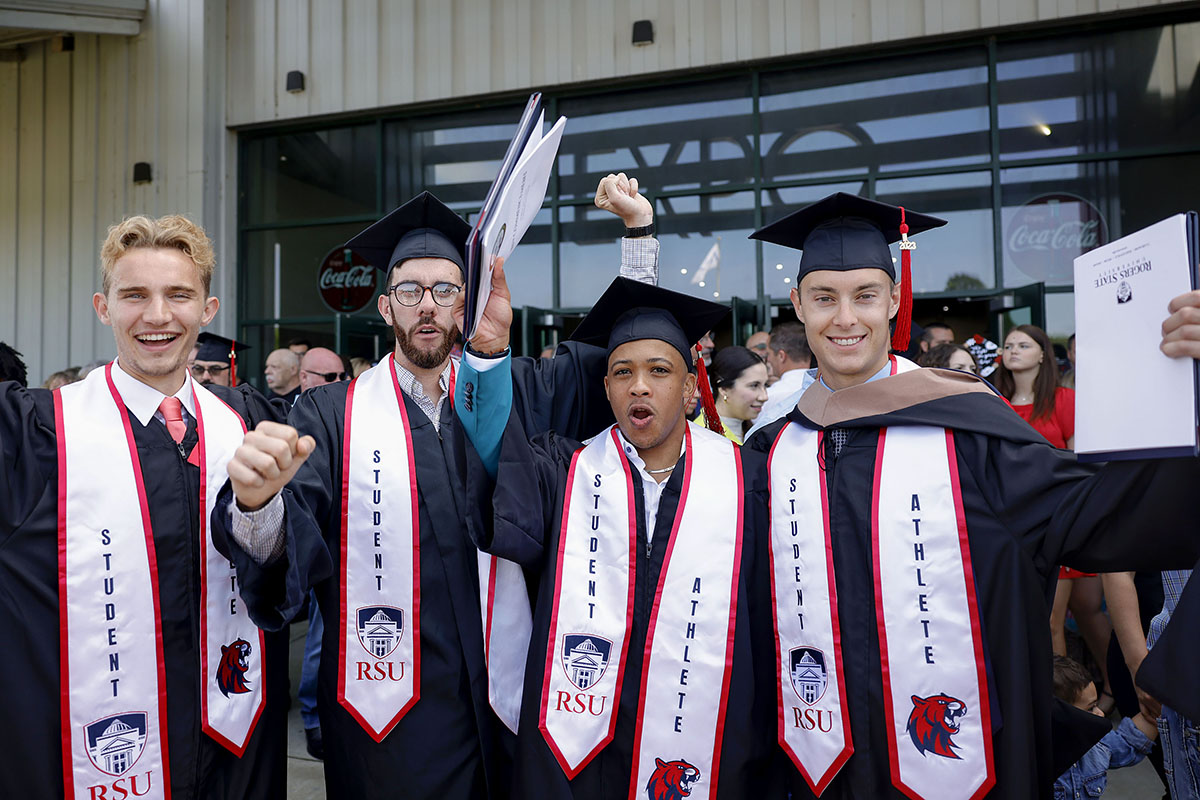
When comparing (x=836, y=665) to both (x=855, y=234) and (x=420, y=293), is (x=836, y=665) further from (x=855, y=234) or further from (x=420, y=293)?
(x=420, y=293)

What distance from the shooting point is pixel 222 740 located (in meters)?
1.87

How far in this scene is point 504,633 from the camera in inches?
81.8

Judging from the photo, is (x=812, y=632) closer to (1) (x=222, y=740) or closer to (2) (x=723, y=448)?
(2) (x=723, y=448)

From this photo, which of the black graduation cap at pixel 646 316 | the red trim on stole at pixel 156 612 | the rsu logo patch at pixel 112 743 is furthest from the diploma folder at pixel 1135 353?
the rsu logo patch at pixel 112 743

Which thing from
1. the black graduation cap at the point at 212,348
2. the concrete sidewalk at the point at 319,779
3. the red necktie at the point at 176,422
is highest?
the black graduation cap at the point at 212,348

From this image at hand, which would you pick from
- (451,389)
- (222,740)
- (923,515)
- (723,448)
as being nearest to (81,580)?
(222,740)

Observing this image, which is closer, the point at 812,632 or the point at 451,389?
the point at 812,632

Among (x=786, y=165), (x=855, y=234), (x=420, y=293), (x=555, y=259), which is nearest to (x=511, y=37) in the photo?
(x=555, y=259)

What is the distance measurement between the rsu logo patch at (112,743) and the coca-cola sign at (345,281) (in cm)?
707

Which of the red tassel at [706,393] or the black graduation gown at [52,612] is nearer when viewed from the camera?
the black graduation gown at [52,612]

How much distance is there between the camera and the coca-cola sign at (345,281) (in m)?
8.48

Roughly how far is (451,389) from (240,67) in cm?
800

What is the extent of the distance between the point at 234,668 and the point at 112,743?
0.93 feet

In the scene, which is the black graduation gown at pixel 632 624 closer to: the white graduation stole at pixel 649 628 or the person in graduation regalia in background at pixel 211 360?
the white graduation stole at pixel 649 628
